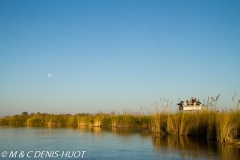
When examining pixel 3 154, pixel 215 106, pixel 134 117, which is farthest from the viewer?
pixel 134 117

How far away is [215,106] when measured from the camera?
1409cm

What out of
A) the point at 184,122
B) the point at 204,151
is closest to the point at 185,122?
the point at 184,122

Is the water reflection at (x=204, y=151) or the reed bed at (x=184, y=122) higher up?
the reed bed at (x=184, y=122)

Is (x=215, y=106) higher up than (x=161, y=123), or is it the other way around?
(x=215, y=106)

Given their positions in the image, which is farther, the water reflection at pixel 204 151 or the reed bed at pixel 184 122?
the reed bed at pixel 184 122

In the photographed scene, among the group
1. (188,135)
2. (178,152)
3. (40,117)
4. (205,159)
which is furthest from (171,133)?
(40,117)

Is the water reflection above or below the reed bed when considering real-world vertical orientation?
below

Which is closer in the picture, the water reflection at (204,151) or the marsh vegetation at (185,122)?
the water reflection at (204,151)

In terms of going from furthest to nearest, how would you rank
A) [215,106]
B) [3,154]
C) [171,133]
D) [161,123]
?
[161,123] → [171,133] → [215,106] → [3,154]

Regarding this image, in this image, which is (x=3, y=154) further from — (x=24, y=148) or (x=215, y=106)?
(x=215, y=106)

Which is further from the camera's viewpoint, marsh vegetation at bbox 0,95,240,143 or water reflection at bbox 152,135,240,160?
marsh vegetation at bbox 0,95,240,143

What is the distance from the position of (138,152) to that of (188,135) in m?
6.00

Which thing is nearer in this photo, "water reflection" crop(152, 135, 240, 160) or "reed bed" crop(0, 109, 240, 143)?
"water reflection" crop(152, 135, 240, 160)

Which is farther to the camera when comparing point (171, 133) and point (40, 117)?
point (40, 117)
